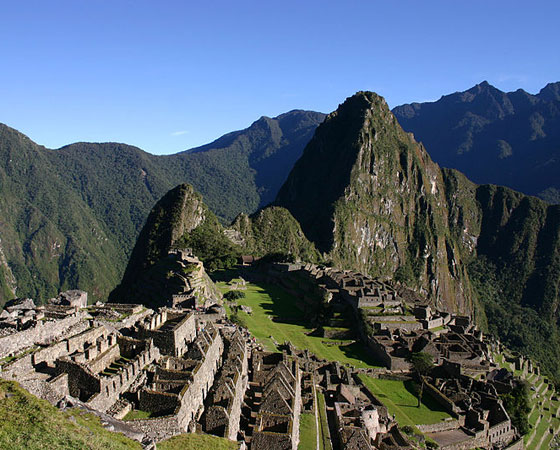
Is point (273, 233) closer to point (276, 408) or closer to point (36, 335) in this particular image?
point (276, 408)

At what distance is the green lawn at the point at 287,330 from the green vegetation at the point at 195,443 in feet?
60.8

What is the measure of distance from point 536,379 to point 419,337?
22789 mm

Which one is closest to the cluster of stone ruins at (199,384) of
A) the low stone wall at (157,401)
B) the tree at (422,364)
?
the low stone wall at (157,401)

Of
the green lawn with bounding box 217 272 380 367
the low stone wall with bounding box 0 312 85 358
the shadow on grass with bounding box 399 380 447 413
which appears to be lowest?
the shadow on grass with bounding box 399 380 447 413

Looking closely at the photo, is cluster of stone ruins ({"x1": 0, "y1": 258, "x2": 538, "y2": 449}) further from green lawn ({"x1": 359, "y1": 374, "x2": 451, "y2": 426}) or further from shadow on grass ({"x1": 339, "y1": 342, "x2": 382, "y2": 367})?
shadow on grass ({"x1": 339, "y1": 342, "x2": 382, "y2": 367})

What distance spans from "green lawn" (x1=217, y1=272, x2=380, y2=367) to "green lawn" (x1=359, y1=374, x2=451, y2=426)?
3.77m

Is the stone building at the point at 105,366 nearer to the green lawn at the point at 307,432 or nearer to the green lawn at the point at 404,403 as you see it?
the green lawn at the point at 307,432

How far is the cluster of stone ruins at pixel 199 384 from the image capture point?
16.9 metres

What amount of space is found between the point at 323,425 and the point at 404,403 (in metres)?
14.5

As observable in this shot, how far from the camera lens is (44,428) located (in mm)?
11367

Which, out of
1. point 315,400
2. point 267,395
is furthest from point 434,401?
point 267,395

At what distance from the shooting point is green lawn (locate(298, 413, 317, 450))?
20223mm

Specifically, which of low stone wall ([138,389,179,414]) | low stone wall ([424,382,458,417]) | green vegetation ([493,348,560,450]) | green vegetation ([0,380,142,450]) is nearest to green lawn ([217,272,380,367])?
low stone wall ([424,382,458,417])

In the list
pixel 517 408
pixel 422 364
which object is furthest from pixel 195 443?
pixel 517 408
